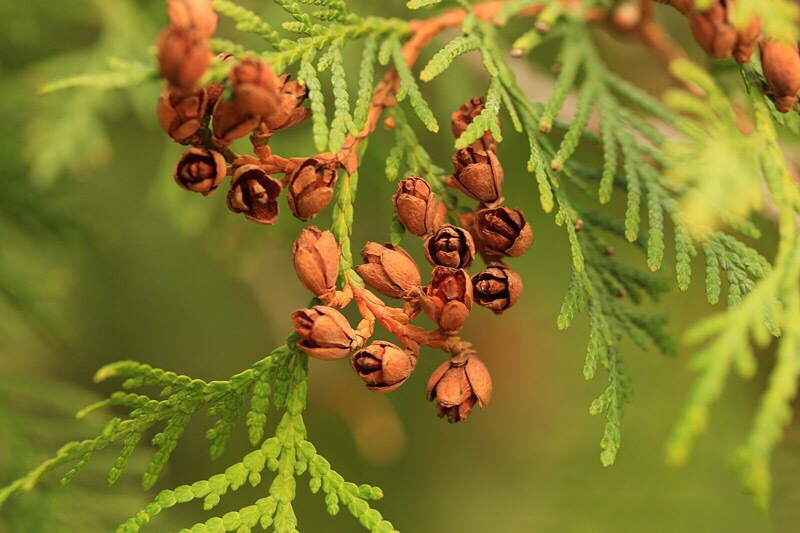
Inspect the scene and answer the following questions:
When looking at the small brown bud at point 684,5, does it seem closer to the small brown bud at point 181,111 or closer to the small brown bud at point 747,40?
the small brown bud at point 747,40

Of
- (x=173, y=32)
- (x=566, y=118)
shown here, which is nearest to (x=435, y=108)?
(x=566, y=118)

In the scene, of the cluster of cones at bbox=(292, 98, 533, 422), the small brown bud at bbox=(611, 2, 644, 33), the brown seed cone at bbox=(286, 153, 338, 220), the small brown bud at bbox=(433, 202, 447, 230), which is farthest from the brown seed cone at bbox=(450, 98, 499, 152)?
the small brown bud at bbox=(611, 2, 644, 33)

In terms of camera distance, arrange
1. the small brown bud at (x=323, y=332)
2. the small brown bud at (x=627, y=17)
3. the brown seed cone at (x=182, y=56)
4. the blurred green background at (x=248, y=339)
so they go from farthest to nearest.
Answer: the blurred green background at (x=248, y=339)
the small brown bud at (x=627, y=17)
the small brown bud at (x=323, y=332)
the brown seed cone at (x=182, y=56)

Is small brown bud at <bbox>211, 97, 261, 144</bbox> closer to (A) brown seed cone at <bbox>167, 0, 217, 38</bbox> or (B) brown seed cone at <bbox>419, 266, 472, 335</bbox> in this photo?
(A) brown seed cone at <bbox>167, 0, 217, 38</bbox>

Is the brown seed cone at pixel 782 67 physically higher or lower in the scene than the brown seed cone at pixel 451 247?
higher

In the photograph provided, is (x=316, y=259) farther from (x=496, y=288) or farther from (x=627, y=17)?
(x=627, y=17)

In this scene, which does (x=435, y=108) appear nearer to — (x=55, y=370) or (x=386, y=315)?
(x=386, y=315)

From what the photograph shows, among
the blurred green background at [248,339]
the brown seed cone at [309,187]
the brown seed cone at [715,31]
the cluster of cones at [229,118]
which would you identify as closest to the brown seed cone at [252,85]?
the cluster of cones at [229,118]

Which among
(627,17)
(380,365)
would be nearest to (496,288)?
(380,365)
